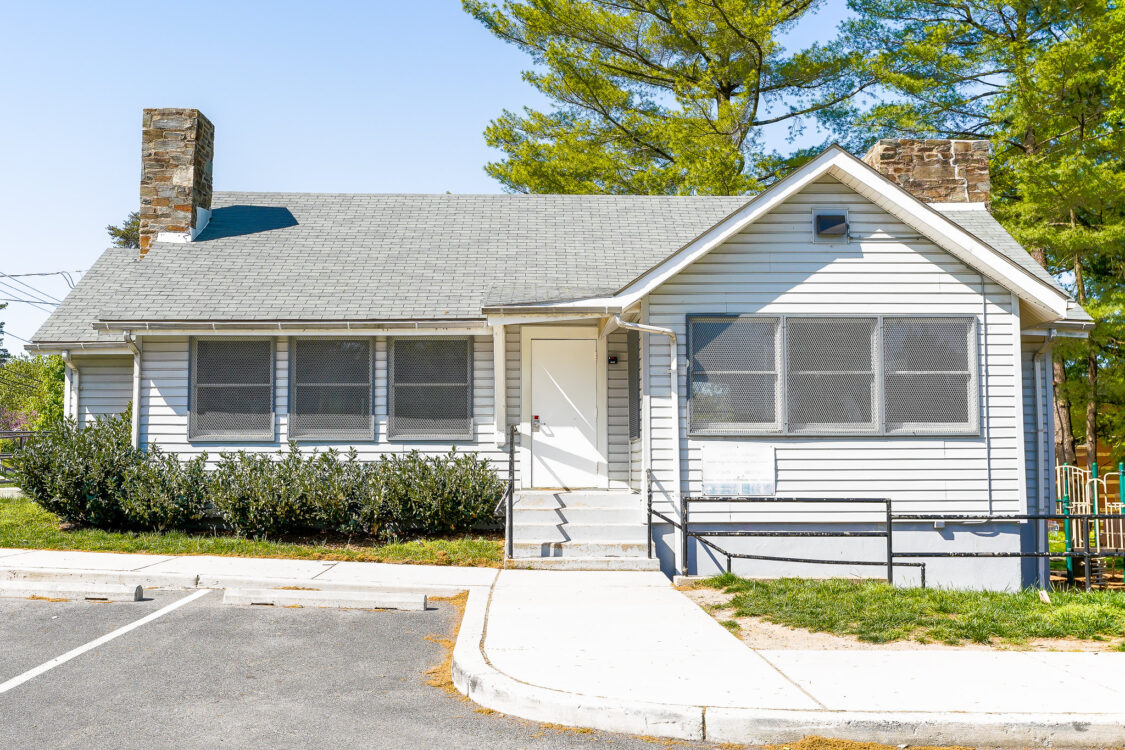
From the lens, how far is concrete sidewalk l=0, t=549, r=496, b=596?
9.38m

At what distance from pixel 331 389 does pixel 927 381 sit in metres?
7.77

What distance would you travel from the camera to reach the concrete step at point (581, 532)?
10.9 metres

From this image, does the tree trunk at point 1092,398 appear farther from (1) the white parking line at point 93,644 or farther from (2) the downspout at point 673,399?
(1) the white parking line at point 93,644

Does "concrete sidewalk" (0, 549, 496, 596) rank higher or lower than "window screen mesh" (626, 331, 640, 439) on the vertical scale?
lower

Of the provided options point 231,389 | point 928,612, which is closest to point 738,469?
point 928,612

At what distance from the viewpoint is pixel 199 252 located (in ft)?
46.9

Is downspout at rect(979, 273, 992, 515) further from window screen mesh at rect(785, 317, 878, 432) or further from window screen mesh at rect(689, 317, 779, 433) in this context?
window screen mesh at rect(689, 317, 779, 433)

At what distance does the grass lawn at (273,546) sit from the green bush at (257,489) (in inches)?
9.6

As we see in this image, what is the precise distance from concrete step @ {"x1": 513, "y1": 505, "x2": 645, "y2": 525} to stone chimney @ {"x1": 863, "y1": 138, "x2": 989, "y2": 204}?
697 centimetres

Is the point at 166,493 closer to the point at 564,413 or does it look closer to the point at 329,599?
the point at 329,599

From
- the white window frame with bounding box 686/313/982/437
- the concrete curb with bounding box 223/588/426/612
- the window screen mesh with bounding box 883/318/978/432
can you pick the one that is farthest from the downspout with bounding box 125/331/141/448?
the window screen mesh with bounding box 883/318/978/432

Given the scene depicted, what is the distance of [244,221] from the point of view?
1548cm

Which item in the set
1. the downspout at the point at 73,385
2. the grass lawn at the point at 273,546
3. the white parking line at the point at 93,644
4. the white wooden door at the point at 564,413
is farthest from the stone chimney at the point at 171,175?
the white parking line at the point at 93,644

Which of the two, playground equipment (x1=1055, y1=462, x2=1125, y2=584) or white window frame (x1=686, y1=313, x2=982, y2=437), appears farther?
playground equipment (x1=1055, y1=462, x2=1125, y2=584)
